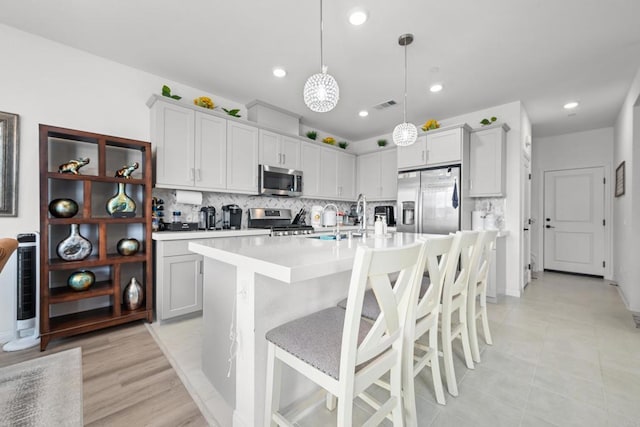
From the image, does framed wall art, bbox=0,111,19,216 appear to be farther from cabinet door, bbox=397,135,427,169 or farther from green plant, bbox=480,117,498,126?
green plant, bbox=480,117,498,126

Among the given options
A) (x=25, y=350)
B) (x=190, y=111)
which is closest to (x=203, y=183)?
(x=190, y=111)

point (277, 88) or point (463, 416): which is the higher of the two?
point (277, 88)

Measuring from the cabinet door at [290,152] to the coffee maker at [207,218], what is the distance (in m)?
1.23

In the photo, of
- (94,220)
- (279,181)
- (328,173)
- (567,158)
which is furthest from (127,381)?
(567,158)

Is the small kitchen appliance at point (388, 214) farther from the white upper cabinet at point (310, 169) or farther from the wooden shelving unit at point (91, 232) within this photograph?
the wooden shelving unit at point (91, 232)

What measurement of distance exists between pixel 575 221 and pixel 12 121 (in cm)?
800

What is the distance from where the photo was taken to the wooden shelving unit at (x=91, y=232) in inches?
84.2

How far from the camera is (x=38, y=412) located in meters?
1.29

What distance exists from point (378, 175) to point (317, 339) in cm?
422

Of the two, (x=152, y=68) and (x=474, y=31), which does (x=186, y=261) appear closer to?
(x=152, y=68)

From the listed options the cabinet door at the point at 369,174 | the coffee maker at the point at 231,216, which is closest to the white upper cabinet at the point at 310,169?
the cabinet door at the point at 369,174

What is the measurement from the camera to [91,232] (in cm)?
263

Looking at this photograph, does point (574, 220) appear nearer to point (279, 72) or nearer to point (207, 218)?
point (279, 72)

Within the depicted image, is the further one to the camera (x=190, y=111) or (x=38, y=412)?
(x=190, y=111)
